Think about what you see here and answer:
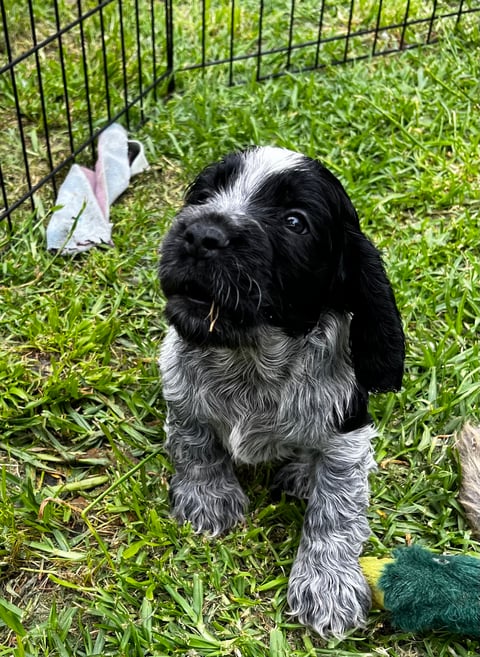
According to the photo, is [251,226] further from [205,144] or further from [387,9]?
[387,9]

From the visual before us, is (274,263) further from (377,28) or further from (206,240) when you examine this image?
(377,28)

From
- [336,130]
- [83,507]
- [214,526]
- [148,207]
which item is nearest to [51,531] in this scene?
[83,507]

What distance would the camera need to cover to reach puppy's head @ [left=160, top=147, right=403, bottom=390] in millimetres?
2371

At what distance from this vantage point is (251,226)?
2420mm

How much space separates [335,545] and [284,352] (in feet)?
2.21

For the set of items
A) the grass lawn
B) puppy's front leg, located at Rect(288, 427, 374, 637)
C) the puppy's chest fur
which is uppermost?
the puppy's chest fur

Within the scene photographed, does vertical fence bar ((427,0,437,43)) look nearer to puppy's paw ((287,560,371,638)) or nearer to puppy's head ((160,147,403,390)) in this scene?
puppy's head ((160,147,403,390))

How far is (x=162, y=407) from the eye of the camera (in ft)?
11.4

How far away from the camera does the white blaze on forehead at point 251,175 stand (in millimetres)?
2547

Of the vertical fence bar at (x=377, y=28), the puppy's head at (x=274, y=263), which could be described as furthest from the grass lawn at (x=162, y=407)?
the puppy's head at (x=274, y=263)

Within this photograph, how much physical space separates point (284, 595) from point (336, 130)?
10.3ft

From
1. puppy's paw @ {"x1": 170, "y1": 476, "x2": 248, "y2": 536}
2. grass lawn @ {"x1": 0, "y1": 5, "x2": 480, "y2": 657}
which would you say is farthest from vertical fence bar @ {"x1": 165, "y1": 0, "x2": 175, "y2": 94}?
puppy's paw @ {"x1": 170, "y1": 476, "x2": 248, "y2": 536}

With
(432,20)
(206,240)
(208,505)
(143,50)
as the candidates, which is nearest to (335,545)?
(208,505)

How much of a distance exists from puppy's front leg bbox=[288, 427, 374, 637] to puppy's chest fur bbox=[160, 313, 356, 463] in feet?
0.41
